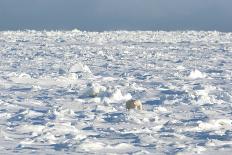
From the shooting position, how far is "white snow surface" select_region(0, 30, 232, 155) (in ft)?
28.2

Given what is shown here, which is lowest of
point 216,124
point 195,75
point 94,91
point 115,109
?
point 216,124

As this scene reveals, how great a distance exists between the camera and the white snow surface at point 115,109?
859 cm

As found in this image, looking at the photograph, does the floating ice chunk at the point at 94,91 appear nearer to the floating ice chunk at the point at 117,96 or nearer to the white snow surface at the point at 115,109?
the white snow surface at the point at 115,109

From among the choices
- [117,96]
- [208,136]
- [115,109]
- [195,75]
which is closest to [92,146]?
[208,136]

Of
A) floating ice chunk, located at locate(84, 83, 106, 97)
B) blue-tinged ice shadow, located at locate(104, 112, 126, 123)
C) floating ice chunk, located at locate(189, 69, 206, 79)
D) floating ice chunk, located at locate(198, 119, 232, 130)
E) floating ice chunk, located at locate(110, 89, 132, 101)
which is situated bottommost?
floating ice chunk, located at locate(198, 119, 232, 130)

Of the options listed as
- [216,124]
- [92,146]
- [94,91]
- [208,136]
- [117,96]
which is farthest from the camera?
[94,91]

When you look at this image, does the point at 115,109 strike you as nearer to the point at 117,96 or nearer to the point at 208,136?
the point at 117,96

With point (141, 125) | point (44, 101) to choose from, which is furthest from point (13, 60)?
point (141, 125)

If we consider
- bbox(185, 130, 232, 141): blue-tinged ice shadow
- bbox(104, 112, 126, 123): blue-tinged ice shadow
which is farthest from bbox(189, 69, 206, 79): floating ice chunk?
bbox(185, 130, 232, 141): blue-tinged ice shadow

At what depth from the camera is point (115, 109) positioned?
465 inches

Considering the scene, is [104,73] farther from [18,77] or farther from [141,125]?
[141,125]

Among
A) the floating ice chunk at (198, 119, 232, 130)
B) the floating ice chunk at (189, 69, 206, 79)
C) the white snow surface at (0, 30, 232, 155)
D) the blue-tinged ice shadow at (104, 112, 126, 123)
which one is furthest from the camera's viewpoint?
the floating ice chunk at (189, 69, 206, 79)

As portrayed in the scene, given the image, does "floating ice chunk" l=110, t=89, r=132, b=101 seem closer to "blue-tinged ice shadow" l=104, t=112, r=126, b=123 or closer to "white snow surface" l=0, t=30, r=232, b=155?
"white snow surface" l=0, t=30, r=232, b=155

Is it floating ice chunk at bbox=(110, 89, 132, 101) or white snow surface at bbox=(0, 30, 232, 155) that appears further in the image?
floating ice chunk at bbox=(110, 89, 132, 101)
